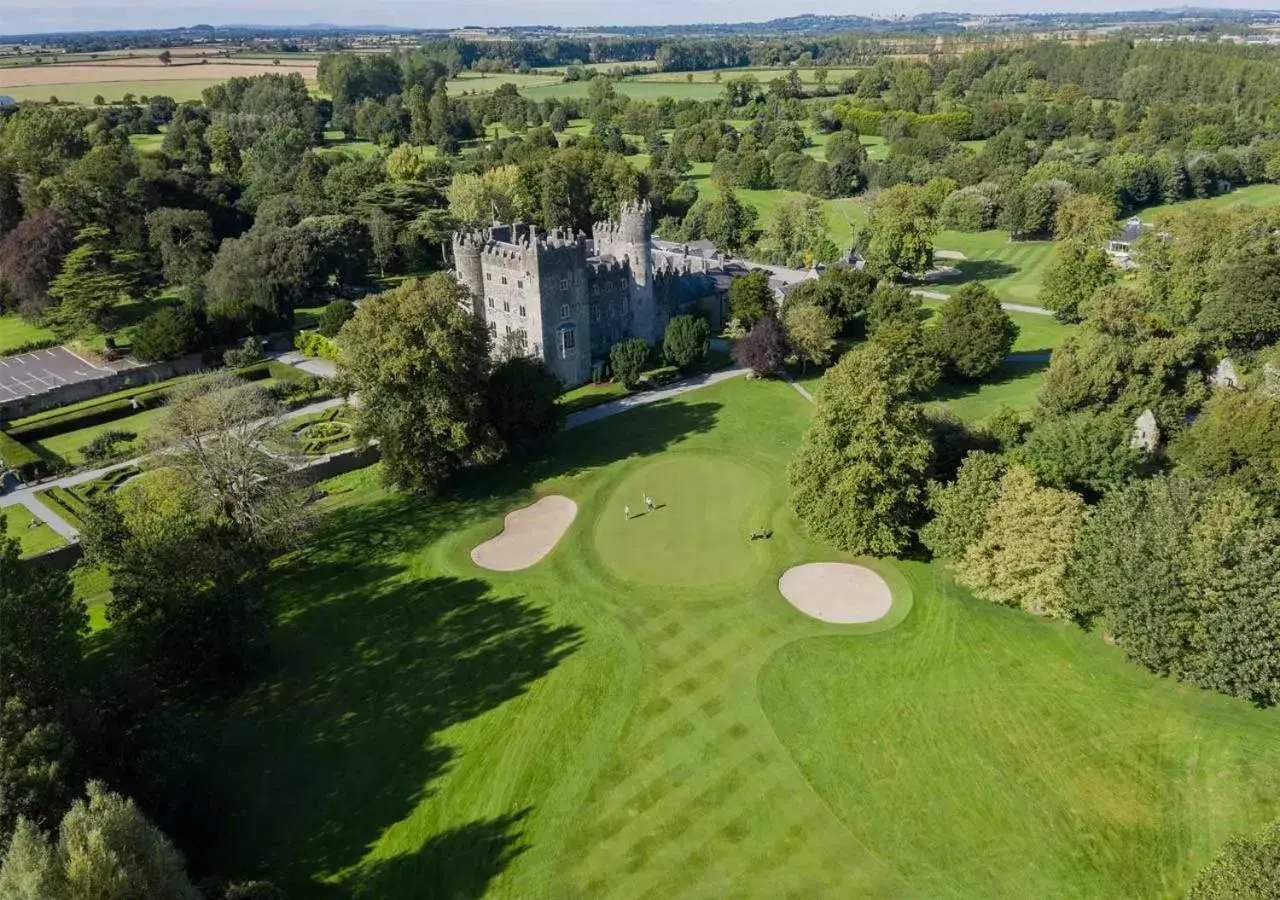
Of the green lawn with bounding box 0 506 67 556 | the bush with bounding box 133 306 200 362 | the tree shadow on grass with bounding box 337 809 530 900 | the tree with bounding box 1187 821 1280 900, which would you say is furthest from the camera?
the bush with bounding box 133 306 200 362

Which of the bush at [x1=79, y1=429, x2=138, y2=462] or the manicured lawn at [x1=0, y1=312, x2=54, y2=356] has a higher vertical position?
the manicured lawn at [x1=0, y1=312, x2=54, y2=356]

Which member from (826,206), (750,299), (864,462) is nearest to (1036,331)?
(750,299)

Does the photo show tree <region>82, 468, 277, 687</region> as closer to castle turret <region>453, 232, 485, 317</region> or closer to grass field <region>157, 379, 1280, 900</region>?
grass field <region>157, 379, 1280, 900</region>

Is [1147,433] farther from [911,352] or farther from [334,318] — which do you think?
[334,318]

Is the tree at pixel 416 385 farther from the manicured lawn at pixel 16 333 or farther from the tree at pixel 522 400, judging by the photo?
the manicured lawn at pixel 16 333

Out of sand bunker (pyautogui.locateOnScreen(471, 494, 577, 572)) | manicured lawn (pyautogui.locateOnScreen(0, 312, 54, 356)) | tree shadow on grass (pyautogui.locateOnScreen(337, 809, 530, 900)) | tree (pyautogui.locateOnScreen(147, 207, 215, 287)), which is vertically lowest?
tree shadow on grass (pyautogui.locateOnScreen(337, 809, 530, 900))

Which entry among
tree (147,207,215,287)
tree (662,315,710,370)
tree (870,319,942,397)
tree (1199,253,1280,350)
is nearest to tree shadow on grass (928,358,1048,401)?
tree (870,319,942,397)

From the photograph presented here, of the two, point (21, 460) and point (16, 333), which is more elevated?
point (16, 333)
